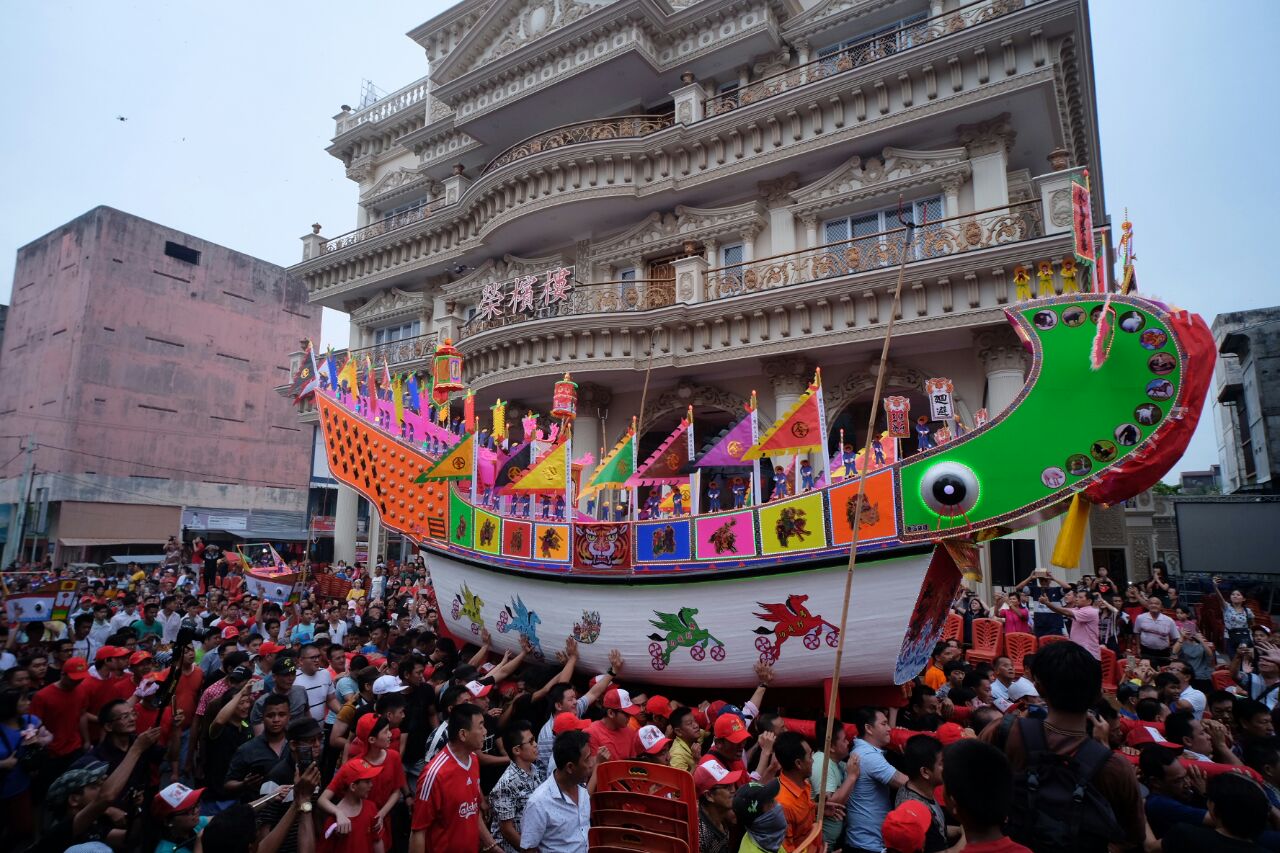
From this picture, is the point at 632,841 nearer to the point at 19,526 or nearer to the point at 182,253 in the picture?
the point at 19,526

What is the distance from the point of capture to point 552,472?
7.83m

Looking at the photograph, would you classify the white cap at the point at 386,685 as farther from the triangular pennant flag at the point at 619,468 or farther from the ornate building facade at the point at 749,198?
the ornate building facade at the point at 749,198

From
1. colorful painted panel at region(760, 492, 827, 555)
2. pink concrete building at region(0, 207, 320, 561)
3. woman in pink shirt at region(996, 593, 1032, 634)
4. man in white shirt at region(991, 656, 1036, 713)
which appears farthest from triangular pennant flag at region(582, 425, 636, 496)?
pink concrete building at region(0, 207, 320, 561)

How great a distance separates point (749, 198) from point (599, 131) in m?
3.78

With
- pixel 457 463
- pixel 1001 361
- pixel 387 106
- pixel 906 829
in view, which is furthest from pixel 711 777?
pixel 387 106

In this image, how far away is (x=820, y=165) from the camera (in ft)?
47.3

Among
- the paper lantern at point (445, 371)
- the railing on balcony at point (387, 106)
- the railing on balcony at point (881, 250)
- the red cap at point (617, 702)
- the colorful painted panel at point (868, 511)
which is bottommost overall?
the red cap at point (617, 702)

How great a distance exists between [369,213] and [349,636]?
1940 cm

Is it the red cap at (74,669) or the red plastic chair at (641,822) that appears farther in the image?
the red cap at (74,669)

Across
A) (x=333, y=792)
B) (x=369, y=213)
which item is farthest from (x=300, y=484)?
(x=333, y=792)

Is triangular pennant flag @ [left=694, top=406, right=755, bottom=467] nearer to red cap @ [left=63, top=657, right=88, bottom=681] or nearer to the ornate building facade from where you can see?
the ornate building facade

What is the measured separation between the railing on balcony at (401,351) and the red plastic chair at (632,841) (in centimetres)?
1701

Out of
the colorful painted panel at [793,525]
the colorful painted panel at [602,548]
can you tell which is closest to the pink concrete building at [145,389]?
the colorful painted panel at [602,548]

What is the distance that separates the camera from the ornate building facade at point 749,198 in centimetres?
1218
